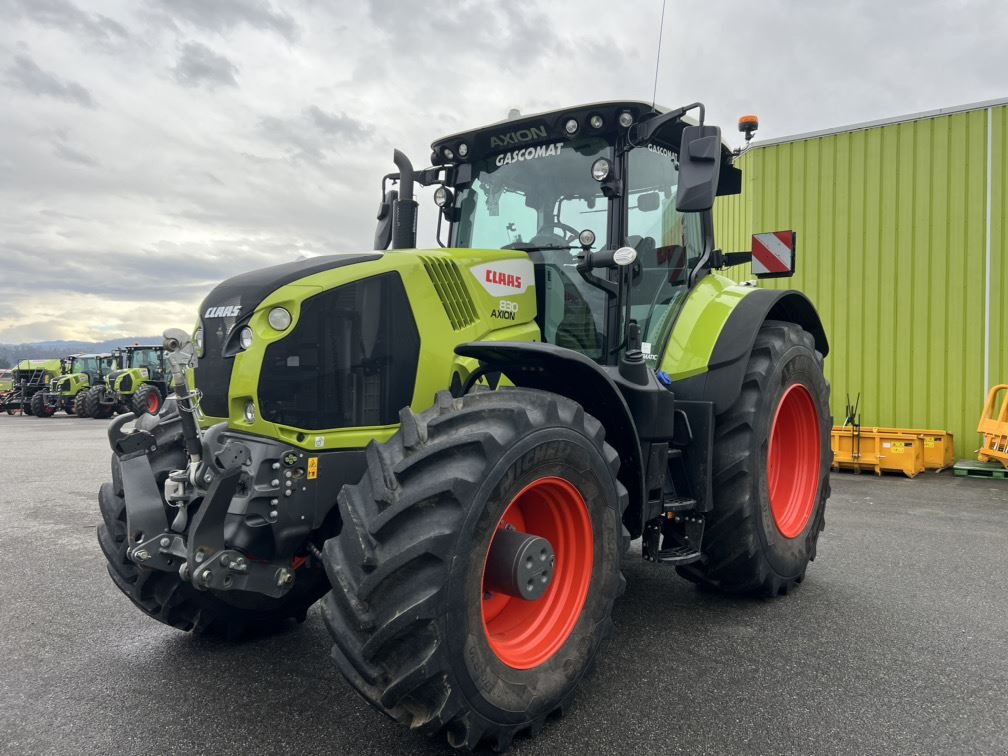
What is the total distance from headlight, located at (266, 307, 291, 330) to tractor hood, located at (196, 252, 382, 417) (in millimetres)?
86

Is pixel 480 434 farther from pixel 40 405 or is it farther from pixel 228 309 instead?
pixel 40 405

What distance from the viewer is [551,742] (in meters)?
2.49

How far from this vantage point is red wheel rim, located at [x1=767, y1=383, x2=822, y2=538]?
4445 mm

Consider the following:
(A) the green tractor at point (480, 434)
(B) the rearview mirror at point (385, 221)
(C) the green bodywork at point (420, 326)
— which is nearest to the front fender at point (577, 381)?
(A) the green tractor at point (480, 434)

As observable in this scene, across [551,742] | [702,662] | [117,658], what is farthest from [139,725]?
[702,662]

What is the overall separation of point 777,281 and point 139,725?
31.8ft

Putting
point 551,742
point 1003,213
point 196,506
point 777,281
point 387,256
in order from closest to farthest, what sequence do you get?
point 551,742 → point 196,506 → point 387,256 → point 1003,213 → point 777,281

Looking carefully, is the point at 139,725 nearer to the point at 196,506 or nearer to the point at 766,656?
the point at 196,506

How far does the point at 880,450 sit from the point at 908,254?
274 centimetres

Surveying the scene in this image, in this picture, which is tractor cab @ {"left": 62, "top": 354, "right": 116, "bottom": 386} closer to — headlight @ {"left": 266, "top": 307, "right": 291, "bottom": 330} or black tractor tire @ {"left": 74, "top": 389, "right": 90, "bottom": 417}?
black tractor tire @ {"left": 74, "top": 389, "right": 90, "bottom": 417}

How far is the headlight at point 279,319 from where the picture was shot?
260 cm

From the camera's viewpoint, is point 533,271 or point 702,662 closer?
point 702,662

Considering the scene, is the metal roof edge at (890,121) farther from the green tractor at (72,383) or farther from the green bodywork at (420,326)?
the green tractor at (72,383)

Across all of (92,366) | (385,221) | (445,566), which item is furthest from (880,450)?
(92,366)
